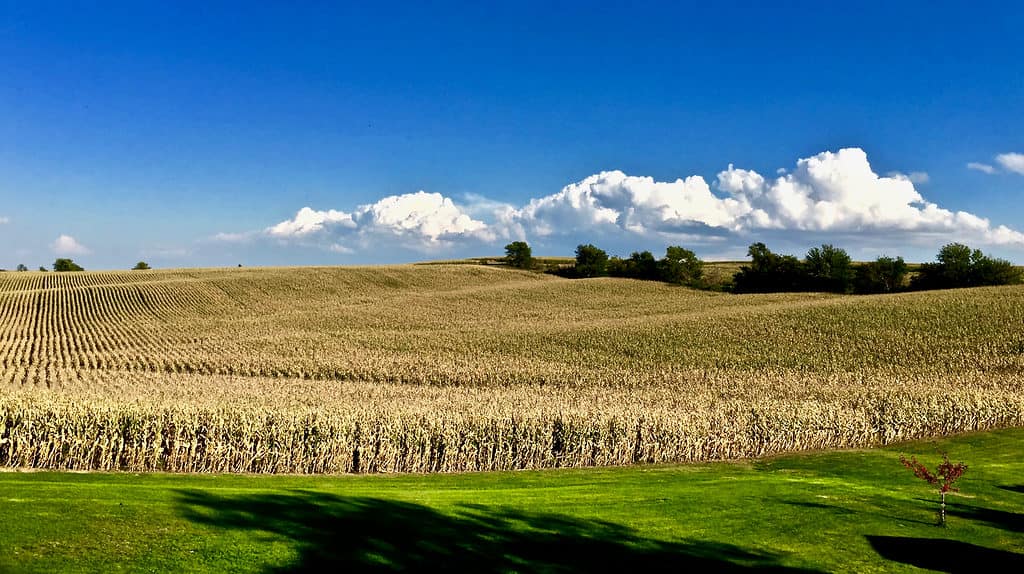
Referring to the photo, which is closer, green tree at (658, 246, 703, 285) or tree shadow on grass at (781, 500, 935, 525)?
tree shadow on grass at (781, 500, 935, 525)

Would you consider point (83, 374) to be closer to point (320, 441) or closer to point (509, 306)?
point (320, 441)

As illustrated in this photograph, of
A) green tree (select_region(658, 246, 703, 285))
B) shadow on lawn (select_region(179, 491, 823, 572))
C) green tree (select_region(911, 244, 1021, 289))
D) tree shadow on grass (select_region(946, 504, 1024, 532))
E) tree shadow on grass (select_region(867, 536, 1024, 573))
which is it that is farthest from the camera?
green tree (select_region(658, 246, 703, 285))

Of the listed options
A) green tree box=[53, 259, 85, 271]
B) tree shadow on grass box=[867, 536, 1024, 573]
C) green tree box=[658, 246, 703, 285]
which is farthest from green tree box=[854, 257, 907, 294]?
green tree box=[53, 259, 85, 271]

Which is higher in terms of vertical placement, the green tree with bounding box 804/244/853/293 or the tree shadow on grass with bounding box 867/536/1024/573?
the green tree with bounding box 804/244/853/293

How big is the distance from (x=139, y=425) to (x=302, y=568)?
1059 cm

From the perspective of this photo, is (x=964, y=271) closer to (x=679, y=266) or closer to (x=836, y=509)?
(x=679, y=266)

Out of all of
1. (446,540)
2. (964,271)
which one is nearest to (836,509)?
(446,540)

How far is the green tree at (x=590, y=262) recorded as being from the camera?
118m

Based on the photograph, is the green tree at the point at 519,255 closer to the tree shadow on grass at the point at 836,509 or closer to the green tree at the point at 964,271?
the green tree at the point at 964,271

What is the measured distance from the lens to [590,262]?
393 ft

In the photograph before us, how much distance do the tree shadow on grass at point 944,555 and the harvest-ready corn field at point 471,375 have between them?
384 inches

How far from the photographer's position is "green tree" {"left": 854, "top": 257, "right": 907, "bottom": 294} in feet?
292

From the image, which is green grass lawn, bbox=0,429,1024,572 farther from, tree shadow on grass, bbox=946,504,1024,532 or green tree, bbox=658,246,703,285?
green tree, bbox=658,246,703,285

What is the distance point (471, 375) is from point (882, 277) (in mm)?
70217
